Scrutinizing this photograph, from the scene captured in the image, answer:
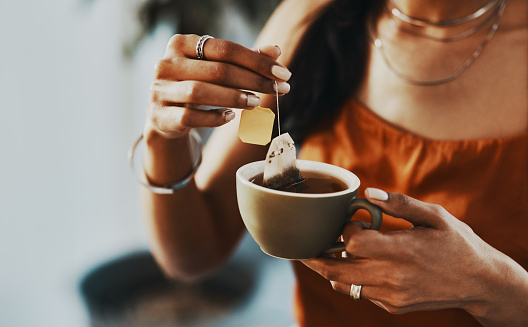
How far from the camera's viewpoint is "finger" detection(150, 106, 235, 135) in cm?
65

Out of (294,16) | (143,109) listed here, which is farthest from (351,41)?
(143,109)

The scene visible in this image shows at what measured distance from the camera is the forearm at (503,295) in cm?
69

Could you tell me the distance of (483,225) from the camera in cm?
Answer: 92

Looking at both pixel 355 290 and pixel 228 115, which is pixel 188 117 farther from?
pixel 355 290

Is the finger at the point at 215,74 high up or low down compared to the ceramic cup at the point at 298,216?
up

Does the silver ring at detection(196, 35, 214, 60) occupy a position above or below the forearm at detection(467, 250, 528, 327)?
above

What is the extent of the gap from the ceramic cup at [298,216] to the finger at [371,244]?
22mm

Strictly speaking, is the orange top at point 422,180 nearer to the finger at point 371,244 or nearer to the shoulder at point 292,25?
the shoulder at point 292,25

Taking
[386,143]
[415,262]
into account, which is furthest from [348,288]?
[386,143]

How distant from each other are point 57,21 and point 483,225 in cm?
196

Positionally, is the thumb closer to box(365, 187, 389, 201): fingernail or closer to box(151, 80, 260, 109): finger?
box(365, 187, 389, 201): fingernail

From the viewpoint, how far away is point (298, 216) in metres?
0.60

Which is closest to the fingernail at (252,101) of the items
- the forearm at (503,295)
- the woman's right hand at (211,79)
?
the woman's right hand at (211,79)

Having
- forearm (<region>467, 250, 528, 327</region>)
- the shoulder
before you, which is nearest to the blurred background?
the shoulder
